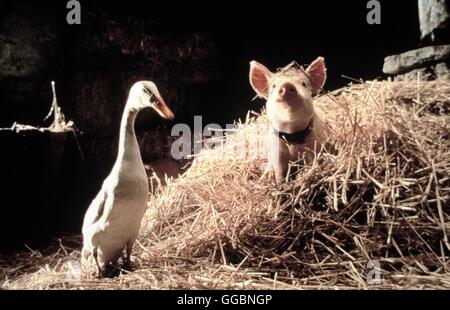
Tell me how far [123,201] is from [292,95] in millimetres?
1026

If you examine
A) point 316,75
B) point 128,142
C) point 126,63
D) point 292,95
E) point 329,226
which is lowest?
point 329,226

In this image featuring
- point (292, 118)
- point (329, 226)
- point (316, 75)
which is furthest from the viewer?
point (316, 75)

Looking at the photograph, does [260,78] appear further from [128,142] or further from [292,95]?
[128,142]

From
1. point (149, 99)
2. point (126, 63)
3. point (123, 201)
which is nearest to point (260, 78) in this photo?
point (149, 99)

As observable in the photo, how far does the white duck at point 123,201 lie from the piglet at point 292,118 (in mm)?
661

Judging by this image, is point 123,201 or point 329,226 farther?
point 329,226

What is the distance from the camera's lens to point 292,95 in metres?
2.19

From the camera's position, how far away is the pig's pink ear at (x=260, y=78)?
253 centimetres

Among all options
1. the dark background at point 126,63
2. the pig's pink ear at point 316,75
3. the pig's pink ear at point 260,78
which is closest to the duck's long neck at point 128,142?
the pig's pink ear at point 260,78

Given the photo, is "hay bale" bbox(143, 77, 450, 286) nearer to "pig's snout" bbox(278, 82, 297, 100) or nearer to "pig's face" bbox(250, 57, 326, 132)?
"pig's face" bbox(250, 57, 326, 132)

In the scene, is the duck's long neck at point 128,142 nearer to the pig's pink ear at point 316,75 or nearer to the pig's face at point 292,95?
the pig's face at point 292,95

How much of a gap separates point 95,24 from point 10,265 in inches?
85.5
